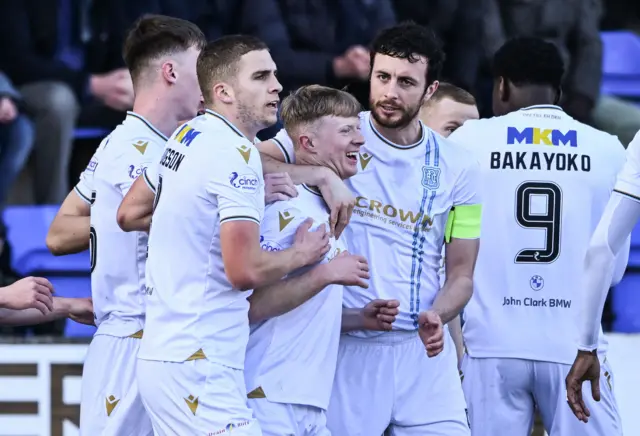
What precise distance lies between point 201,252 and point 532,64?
2.09 m

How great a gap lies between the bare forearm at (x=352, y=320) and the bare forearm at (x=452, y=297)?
30cm

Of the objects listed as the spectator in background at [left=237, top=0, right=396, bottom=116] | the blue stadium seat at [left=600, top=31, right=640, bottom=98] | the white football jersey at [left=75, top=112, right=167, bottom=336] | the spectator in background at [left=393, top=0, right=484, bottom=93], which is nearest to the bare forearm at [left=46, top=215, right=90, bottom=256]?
the white football jersey at [left=75, top=112, right=167, bottom=336]

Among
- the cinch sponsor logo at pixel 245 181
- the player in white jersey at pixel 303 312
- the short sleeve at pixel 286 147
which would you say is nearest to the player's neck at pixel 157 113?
the short sleeve at pixel 286 147

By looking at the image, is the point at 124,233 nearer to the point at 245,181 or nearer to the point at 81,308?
the point at 81,308

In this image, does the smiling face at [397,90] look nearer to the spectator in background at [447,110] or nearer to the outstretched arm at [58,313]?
the spectator in background at [447,110]

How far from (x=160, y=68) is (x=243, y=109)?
0.78 meters

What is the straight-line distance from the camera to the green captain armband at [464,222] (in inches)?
193

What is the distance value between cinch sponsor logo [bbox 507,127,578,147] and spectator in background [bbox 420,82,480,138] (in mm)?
709

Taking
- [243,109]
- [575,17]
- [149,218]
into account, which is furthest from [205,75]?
[575,17]

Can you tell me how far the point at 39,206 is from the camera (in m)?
7.93

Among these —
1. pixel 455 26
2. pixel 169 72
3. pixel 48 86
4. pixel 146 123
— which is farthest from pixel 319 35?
pixel 146 123

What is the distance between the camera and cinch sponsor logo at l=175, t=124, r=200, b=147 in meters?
4.12

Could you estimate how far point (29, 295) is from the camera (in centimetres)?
459

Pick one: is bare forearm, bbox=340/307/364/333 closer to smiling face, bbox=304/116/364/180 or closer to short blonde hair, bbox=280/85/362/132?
smiling face, bbox=304/116/364/180
